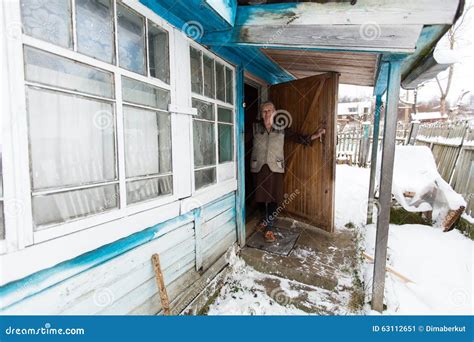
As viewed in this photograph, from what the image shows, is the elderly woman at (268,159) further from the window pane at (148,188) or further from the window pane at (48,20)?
the window pane at (48,20)

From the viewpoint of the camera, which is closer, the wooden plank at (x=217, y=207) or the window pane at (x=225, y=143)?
the wooden plank at (x=217, y=207)

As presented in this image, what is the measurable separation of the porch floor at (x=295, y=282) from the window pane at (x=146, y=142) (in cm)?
165

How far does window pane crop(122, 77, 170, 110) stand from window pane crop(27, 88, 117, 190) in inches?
7.9

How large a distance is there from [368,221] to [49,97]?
500cm

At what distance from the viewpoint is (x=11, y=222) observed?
1100 mm

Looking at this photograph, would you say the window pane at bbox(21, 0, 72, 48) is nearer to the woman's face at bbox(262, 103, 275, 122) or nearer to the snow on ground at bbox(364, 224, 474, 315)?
the woman's face at bbox(262, 103, 275, 122)

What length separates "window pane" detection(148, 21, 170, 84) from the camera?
190cm

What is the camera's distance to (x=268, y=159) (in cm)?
355

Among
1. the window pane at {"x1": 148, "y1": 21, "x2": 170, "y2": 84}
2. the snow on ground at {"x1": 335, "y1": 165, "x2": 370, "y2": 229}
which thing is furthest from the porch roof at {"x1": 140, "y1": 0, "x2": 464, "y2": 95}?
the snow on ground at {"x1": 335, "y1": 165, "x2": 370, "y2": 229}

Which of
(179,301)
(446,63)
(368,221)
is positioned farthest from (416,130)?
(179,301)

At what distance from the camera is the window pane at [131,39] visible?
162 centimetres

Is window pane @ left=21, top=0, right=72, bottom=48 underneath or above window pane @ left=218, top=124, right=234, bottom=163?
above

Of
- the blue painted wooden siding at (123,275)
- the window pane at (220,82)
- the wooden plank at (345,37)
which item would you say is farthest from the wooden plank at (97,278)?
the wooden plank at (345,37)
